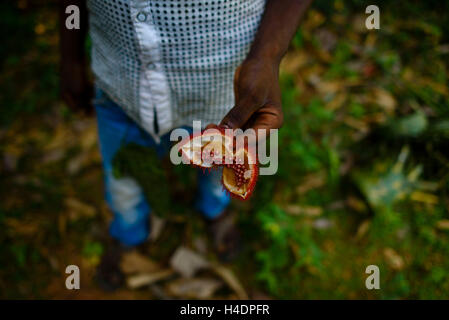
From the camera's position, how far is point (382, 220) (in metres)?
2.66

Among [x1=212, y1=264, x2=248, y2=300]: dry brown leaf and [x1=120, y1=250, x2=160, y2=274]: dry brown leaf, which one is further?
[x1=120, y1=250, x2=160, y2=274]: dry brown leaf

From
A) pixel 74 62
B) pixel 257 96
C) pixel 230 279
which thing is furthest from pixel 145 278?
pixel 257 96

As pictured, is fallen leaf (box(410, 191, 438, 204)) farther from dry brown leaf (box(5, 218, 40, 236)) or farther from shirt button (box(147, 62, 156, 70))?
dry brown leaf (box(5, 218, 40, 236))

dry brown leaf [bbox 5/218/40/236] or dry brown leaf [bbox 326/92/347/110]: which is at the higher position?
dry brown leaf [bbox 326/92/347/110]

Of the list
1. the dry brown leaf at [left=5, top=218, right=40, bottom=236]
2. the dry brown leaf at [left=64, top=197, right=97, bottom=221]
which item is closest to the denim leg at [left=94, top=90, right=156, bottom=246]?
the dry brown leaf at [left=64, top=197, right=97, bottom=221]

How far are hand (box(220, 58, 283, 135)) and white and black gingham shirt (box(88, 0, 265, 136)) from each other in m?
0.17

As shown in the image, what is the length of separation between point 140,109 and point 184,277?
139 centimetres

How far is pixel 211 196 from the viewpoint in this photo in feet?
7.75

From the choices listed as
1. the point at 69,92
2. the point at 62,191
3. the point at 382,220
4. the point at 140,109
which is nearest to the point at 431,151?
the point at 382,220

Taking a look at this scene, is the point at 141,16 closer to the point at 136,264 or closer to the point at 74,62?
the point at 74,62

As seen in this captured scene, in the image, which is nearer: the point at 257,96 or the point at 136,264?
the point at 257,96

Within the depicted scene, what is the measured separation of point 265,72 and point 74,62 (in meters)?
1.05

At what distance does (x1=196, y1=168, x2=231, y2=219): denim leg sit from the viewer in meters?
2.15
